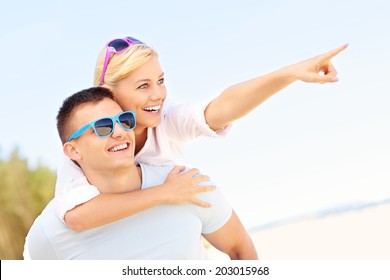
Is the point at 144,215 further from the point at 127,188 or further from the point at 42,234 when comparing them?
the point at 42,234

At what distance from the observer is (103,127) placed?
260 centimetres

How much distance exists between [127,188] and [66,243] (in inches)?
14.2

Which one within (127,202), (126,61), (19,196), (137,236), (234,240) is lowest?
(19,196)

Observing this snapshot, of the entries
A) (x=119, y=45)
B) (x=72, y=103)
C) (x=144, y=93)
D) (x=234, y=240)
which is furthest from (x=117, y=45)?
(x=234, y=240)

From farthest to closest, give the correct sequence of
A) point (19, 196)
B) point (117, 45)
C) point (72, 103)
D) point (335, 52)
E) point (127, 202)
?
1. point (19, 196)
2. point (117, 45)
3. point (72, 103)
4. point (127, 202)
5. point (335, 52)

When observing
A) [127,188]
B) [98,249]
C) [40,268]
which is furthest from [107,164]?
[40,268]

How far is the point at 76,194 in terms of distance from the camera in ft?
8.54

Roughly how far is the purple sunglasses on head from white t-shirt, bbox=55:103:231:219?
0.37m

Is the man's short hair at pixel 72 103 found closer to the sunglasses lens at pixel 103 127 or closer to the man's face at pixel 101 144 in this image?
the man's face at pixel 101 144

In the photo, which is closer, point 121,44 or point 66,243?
point 66,243

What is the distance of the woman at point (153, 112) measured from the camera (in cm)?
253

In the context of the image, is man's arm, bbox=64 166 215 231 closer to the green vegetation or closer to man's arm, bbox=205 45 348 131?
man's arm, bbox=205 45 348 131

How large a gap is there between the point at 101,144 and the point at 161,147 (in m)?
0.53

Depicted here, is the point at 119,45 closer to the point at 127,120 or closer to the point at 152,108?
the point at 152,108
